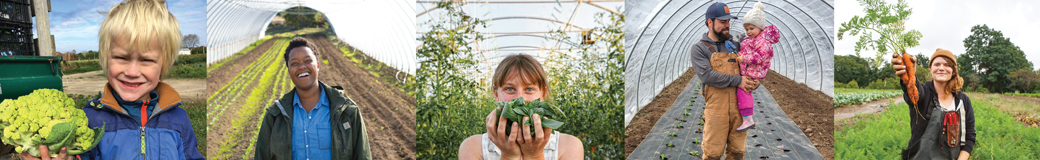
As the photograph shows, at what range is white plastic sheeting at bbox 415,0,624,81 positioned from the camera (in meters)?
5.43

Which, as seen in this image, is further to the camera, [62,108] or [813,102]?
[813,102]

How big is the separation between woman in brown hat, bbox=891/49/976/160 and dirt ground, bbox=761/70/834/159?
0.67 metres

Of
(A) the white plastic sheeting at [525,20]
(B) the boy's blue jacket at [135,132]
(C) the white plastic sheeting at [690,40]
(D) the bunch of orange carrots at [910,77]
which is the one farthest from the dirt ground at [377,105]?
(D) the bunch of orange carrots at [910,77]

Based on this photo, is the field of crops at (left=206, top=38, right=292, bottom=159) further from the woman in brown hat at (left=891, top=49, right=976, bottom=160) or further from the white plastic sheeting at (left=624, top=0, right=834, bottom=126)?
the woman in brown hat at (left=891, top=49, right=976, bottom=160)

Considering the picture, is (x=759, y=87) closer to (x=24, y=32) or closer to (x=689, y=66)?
(x=689, y=66)

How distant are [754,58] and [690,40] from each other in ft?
1.94

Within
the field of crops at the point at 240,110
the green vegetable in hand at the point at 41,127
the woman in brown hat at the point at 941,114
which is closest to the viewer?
the green vegetable in hand at the point at 41,127

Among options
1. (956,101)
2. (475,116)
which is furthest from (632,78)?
(956,101)

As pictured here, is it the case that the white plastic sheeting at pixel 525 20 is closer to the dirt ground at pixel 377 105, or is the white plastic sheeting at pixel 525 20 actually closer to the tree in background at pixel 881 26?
the dirt ground at pixel 377 105

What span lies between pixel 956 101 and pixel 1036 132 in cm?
123

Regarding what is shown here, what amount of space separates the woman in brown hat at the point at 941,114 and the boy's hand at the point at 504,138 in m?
3.98

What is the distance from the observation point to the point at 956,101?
15.5ft

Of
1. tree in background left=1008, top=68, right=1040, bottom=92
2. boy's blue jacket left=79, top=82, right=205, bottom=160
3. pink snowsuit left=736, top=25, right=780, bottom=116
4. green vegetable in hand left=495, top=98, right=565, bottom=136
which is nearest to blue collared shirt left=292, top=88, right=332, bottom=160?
boy's blue jacket left=79, top=82, right=205, bottom=160

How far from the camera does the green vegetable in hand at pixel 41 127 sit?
3057 mm
